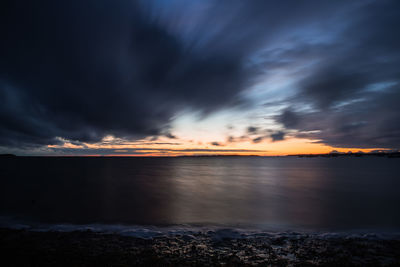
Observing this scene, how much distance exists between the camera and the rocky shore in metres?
8.15

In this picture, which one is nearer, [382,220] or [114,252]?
[114,252]

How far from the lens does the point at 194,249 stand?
31.8ft

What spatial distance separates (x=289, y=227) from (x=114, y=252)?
13194mm

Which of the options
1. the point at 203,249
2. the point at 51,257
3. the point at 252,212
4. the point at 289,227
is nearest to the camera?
the point at 51,257

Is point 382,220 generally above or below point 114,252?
below

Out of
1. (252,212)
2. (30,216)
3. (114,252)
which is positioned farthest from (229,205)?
(30,216)

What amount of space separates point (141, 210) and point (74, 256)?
1223 centimetres

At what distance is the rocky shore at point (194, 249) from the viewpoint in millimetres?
8148

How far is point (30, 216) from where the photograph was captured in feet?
57.5

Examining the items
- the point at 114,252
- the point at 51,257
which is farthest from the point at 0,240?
the point at 114,252

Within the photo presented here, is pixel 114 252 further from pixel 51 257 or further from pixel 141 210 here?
pixel 141 210

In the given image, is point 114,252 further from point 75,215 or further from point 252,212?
point 252,212

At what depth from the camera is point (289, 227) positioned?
15305 mm

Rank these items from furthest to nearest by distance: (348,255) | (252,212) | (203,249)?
(252,212)
(203,249)
(348,255)
